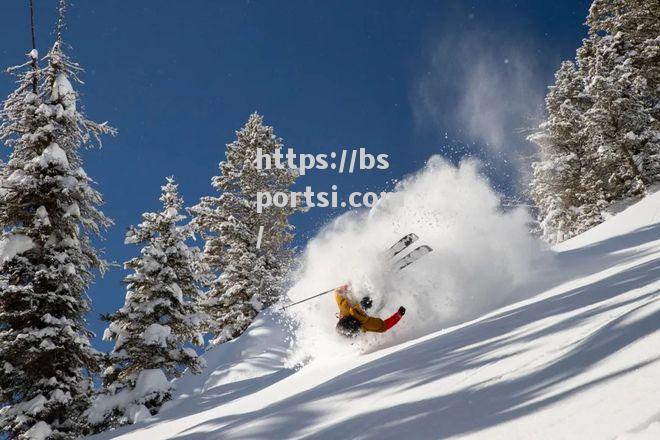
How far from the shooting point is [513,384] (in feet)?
12.3

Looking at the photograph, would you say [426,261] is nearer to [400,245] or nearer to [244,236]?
[400,245]

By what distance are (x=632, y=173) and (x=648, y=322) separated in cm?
2770

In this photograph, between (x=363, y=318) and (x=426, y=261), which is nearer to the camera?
(x=363, y=318)

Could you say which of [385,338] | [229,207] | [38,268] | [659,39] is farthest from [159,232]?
[659,39]

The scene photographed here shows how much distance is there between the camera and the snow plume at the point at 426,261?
10.6 m

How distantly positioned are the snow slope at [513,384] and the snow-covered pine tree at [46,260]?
2820 millimetres

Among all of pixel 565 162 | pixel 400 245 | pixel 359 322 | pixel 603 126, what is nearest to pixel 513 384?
pixel 359 322

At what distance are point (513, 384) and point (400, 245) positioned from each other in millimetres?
7995

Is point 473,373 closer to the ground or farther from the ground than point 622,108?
closer to the ground

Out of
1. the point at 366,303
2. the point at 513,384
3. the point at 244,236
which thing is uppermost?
the point at 244,236

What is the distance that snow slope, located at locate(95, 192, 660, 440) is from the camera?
270 centimetres

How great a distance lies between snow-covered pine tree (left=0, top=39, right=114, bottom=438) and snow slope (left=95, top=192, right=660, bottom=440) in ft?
9.25

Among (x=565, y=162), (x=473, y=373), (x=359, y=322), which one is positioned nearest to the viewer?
(x=473, y=373)

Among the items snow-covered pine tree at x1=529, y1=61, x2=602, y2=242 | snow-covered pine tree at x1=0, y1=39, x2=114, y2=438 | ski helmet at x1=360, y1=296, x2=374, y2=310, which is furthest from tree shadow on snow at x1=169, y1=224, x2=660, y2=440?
snow-covered pine tree at x1=529, y1=61, x2=602, y2=242
